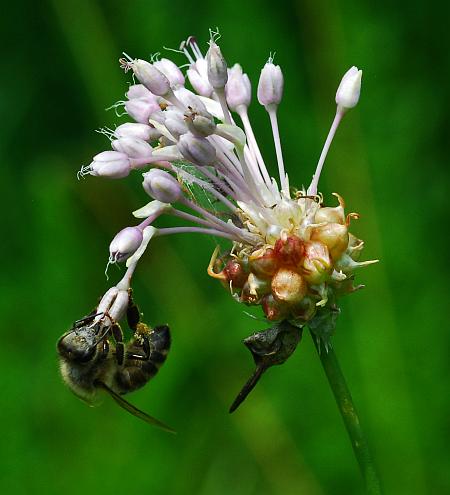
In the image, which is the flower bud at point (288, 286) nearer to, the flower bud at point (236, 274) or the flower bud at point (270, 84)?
the flower bud at point (236, 274)

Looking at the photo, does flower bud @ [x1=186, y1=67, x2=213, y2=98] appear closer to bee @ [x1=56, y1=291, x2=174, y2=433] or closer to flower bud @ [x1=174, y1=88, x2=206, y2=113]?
flower bud @ [x1=174, y1=88, x2=206, y2=113]

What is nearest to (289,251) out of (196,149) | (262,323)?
(196,149)

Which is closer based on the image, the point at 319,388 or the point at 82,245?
the point at 319,388

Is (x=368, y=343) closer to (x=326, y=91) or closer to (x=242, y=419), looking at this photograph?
(x=242, y=419)

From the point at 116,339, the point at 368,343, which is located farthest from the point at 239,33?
the point at 116,339

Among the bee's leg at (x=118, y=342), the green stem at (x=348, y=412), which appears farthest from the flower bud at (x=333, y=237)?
the bee's leg at (x=118, y=342)
